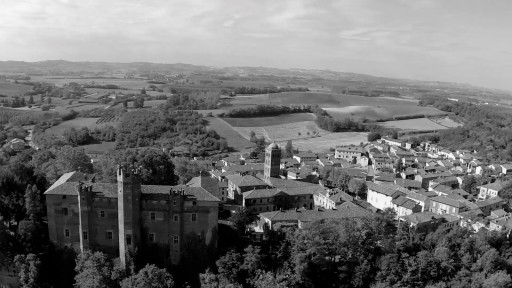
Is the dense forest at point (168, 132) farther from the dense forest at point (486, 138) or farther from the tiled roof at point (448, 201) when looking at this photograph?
the dense forest at point (486, 138)

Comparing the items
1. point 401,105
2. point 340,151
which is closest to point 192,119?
point 340,151

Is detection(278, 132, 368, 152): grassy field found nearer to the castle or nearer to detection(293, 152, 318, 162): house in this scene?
detection(293, 152, 318, 162): house

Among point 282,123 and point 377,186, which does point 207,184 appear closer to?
point 377,186

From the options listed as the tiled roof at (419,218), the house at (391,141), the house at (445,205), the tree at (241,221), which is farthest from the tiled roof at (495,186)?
the tree at (241,221)

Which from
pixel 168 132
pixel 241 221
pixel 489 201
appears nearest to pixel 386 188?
pixel 489 201

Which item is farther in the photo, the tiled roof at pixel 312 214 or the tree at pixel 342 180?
the tree at pixel 342 180

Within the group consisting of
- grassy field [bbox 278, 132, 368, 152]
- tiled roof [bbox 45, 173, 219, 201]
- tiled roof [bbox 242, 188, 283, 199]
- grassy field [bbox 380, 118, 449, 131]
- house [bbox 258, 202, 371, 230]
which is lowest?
grassy field [bbox 278, 132, 368, 152]

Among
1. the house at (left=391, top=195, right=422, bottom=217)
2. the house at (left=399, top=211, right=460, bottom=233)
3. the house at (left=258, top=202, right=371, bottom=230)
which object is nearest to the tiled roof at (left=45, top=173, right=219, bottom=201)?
the house at (left=258, top=202, right=371, bottom=230)
